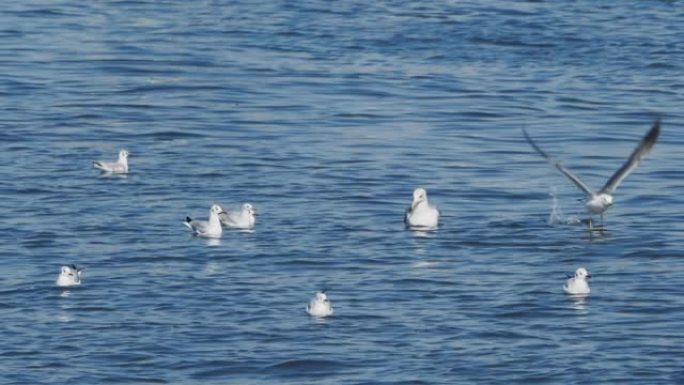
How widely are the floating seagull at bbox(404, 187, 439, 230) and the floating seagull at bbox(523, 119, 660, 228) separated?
1.46m

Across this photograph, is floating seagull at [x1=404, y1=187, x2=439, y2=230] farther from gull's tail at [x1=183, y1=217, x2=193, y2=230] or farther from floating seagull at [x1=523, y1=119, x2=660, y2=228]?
gull's tail at [x1=183, y1=217, x2=193, y2=230]

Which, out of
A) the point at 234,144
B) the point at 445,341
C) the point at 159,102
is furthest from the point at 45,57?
the point at 445,341

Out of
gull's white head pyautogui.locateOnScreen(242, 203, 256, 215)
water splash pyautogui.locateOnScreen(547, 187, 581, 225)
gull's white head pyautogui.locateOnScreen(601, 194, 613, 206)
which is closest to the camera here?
gull's white head pyautogui.locateOnScreen(242, 203, 256, 215)

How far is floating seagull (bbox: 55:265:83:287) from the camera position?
819 inches

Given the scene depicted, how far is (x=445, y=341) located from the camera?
62.6ft

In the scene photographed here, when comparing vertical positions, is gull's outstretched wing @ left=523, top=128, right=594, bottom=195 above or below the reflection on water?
above

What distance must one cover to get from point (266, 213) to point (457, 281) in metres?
4.00

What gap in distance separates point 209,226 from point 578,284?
15.8 ft

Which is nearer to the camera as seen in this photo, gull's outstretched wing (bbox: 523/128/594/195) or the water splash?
gull's outstretched wing (bbox: 523/128/594/195)

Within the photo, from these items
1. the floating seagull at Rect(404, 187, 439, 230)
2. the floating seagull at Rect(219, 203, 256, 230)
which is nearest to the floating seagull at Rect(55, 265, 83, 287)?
the floating seagull at Rect(219, 203, 256, 230)

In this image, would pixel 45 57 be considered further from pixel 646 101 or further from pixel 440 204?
pixel 440 204

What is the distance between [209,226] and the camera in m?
23.6

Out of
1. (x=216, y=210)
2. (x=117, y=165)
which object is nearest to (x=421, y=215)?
(x=216, y=210)

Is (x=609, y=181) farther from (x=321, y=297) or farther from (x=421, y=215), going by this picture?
(x=321, y=297)
